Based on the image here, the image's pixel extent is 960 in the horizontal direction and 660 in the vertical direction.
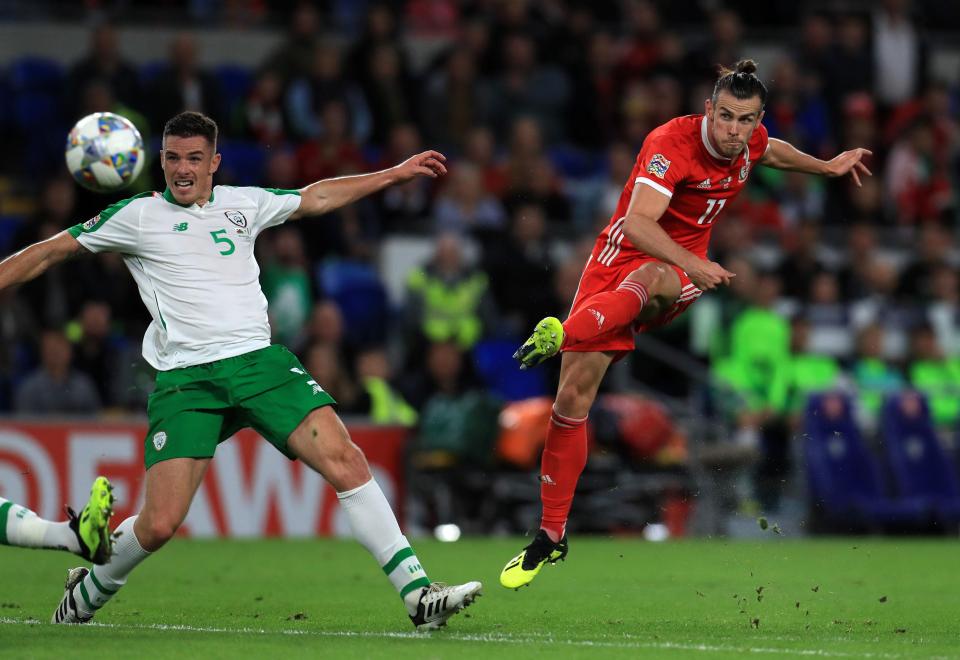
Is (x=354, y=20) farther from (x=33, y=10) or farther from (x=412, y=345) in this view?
(x=412, y=345)

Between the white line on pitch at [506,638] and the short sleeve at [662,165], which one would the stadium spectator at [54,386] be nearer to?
the white line on pitch at [506,638]

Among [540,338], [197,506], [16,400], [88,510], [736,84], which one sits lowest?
[197,506]

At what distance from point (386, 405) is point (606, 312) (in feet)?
21.9

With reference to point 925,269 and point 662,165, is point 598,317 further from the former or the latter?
point 925,269

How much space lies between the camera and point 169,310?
7383mm

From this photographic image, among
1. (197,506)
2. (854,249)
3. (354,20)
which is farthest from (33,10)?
(854,249)

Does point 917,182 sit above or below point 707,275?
below

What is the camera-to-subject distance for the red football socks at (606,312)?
8.17m

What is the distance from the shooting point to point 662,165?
822 centimetres

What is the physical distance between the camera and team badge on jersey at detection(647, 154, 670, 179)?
26.9 feet

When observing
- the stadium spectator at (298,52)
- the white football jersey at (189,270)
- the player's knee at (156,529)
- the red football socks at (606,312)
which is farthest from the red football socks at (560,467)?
the stadium spectator at (298,52)

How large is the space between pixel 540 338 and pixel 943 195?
11.6m

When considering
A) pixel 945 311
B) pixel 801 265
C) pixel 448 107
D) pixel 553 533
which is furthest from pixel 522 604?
pixel 945 311

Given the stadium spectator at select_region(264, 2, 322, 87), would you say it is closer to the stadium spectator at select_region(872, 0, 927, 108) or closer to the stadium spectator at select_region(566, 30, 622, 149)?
the stadium spectator at select_region(566, 30, 622, 149)
